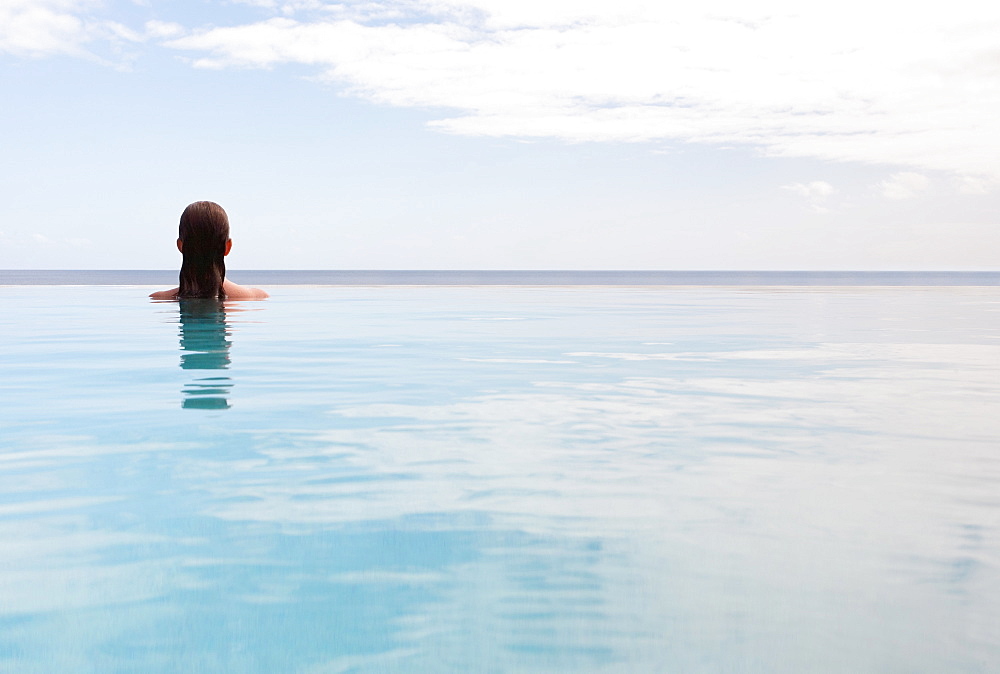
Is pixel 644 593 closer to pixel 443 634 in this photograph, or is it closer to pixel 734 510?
pixel 443 634

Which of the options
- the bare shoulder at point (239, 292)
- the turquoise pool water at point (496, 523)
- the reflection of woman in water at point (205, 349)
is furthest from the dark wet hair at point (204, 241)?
the turquoise pool water at point (496, 523)

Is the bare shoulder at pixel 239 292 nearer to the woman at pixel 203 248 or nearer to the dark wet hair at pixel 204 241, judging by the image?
the woman at pixel 203 248

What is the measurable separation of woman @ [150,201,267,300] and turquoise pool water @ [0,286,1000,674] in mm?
7379

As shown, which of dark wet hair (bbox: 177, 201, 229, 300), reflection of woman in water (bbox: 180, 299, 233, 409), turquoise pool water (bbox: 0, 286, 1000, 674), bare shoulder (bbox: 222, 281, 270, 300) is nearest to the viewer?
turquoise pool water (bbox: 0, 286, 1000, 674)

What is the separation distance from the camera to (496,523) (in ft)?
12.3

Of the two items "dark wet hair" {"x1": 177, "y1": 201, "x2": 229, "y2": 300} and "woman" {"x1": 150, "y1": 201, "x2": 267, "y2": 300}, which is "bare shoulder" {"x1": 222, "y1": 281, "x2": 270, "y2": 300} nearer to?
"woman" {"x1": 150, "y1": 201, "x2": 267, "y2": 300}

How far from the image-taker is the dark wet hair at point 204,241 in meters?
15.4

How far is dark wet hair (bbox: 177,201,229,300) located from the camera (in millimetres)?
15375

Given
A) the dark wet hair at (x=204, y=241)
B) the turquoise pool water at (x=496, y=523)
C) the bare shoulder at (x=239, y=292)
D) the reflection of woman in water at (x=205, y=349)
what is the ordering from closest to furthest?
the turquoise pool water at (x=496, y=523), the reflection of woman in water at (x=205, y=349), the dark wet hair at (x=204, y=241), the bare shoulder at (x=239, y=292)

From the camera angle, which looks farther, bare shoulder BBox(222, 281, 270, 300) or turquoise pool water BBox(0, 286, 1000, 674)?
bare shoulder BBox(222, 281, 270, 300)

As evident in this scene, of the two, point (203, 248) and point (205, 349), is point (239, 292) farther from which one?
point (205, 349)

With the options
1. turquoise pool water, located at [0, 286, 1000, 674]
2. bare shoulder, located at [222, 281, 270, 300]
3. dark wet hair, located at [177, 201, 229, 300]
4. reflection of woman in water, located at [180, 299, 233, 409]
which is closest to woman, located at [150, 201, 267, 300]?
dark wet hair, located at [177, 201, 229, 300]

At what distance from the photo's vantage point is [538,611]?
114 inches

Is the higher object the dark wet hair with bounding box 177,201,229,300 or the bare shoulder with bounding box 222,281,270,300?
the dark wet hair with bounding box 177,201,229,300
